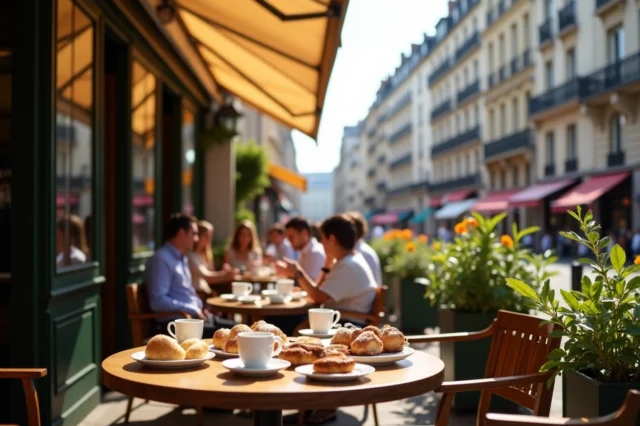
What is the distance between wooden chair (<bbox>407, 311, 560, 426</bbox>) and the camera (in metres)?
3.28

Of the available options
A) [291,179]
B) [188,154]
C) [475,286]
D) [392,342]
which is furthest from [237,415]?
[291,179]

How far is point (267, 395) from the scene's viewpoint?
8.50 feet

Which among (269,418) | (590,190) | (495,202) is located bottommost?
(269,418)

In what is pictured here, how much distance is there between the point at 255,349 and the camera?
2.86 meters

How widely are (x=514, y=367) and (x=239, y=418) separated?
279cm

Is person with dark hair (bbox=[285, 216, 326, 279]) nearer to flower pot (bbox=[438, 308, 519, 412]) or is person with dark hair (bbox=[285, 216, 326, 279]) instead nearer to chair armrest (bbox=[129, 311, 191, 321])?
flower pot (bbox=[438, 308, 519, 412])

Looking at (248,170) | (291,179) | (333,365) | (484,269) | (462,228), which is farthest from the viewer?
(291,179)

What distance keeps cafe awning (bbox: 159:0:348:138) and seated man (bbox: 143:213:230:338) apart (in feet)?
6.52

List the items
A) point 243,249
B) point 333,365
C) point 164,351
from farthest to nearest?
point 243,249 < point 164,351 < point 333,365

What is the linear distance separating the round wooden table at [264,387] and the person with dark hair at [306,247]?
5034 millimetres

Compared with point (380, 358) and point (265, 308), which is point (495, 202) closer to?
point (265, 308)

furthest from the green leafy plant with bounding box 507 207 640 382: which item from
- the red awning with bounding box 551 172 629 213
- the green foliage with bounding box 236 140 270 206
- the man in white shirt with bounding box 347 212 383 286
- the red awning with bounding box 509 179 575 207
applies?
the red awning with bounding box 509 179 575 207

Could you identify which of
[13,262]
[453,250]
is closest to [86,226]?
[13,262]

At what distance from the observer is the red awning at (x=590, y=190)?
91.2 feet
